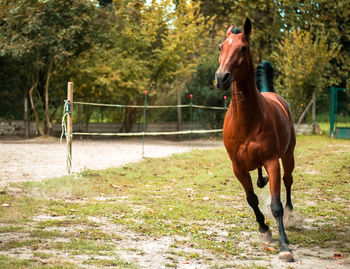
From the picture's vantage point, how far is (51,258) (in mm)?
4109

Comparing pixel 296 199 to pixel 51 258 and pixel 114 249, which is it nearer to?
pixel 114 249

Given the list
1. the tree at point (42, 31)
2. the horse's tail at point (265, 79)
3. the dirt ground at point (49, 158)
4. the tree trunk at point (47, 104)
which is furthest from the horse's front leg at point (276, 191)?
the tree trunk at point (47, 104)

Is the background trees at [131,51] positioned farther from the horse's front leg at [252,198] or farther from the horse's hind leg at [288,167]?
the horse's front leg at [252,198]

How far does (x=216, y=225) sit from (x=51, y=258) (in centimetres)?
237

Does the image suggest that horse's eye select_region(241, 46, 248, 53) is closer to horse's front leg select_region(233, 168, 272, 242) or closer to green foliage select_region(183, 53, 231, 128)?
horse's front leg select_region(233, 168, 272, 242)

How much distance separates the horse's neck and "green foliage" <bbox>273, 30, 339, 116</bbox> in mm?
16462

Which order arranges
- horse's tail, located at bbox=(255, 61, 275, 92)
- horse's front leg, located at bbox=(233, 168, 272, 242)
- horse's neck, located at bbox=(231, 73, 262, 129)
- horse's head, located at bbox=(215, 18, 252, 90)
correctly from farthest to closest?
1. horse's tail, located at bbox=(255, 61, 275, 92)
2. horse's front leg, located at bbox=(233, 168, 272, 242)
3. horse's neck, located at bbox=(231, 73, 262, 129)
4. horse's head, located at bbox=(215, 18, 252, 90)

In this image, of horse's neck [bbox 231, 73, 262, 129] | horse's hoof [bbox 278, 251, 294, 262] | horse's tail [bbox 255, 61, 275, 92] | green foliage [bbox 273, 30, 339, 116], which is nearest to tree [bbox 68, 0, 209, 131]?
green foliage [bbox 273, 30, 339, 116]

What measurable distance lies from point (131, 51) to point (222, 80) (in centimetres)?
1664

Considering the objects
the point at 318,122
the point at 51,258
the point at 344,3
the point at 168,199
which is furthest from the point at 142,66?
the point at 51,258

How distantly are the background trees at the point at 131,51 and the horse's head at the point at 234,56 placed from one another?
41.1ft

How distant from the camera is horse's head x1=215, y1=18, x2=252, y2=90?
430cm

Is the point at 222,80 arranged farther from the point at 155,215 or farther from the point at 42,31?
the point at 42,31

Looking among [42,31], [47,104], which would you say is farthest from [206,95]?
[42,31]
